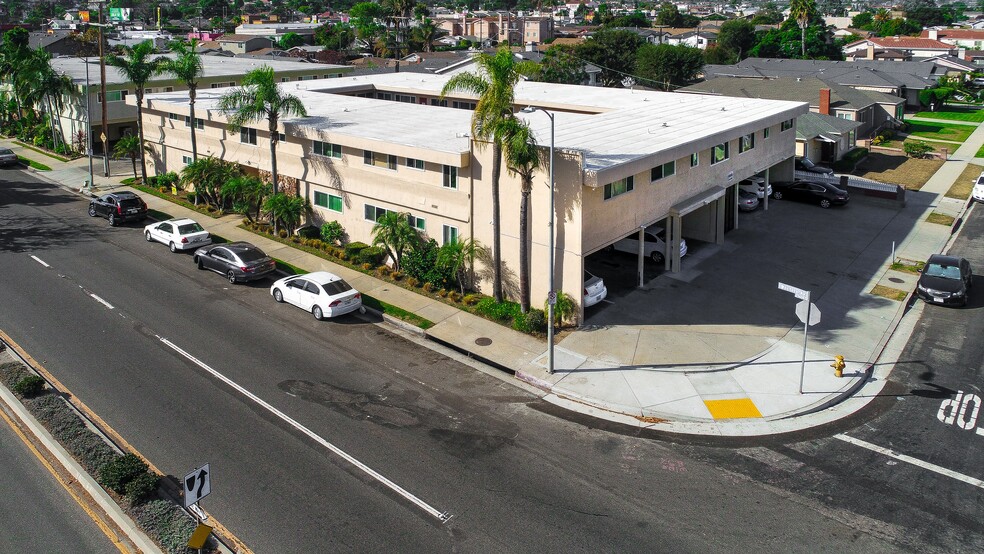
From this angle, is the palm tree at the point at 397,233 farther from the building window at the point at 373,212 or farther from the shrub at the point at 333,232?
the shrub at the point at 333,232

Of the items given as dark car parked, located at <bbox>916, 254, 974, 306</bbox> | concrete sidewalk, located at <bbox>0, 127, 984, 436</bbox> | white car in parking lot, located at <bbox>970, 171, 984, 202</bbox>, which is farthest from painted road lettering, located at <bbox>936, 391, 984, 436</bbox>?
white car in parking lot, located at <bbox>970, 171, 984, 202</bbox>

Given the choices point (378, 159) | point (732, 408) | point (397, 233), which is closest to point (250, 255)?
point (397, 233)

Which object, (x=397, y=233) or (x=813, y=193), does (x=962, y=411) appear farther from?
(x=813, y=193)

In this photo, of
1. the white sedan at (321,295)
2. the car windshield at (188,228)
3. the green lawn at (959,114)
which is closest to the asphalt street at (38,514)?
the white sedan at (321,295)

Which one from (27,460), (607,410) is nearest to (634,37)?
(607,410)

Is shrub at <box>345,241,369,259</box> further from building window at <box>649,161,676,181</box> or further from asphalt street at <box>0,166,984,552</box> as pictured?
building window at <box>649,161,676,181</box>

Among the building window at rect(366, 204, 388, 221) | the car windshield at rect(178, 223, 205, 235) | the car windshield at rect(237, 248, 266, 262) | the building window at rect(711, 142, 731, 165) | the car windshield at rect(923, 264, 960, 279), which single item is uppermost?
the building window at rect(711, 142, 731, 165)

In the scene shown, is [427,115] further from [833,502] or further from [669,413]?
[833,502]
